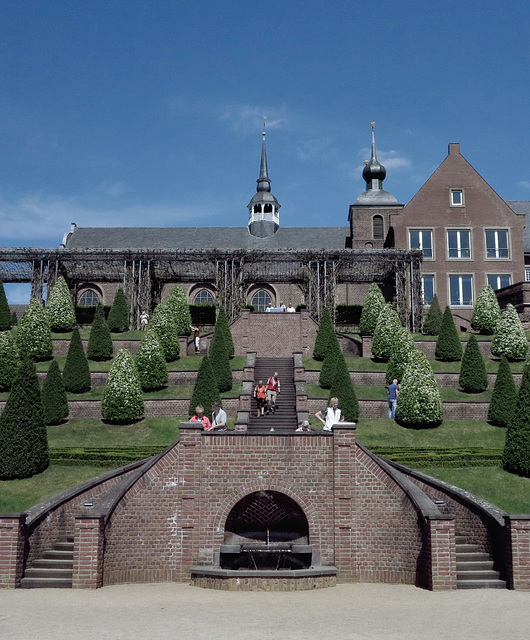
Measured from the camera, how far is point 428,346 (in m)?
37.5

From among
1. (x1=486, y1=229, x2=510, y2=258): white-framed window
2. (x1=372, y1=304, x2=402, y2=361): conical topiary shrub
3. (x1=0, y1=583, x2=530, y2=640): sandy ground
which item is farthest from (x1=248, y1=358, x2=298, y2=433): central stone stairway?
(x1=486, y1=229, x2=510, y2=258): white-framed window

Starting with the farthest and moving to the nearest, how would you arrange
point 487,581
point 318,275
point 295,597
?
point 318,275, point 487,581, point 295,597

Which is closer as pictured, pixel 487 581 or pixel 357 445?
pixel 487 581

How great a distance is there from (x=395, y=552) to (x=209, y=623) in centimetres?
581

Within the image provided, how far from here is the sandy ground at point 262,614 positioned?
10.6 metres

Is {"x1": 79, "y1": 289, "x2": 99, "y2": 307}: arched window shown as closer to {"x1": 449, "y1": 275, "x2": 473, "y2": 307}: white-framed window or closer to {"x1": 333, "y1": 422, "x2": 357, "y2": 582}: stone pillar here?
{"x1": 449, "y1": 275, "x2": 473, "y2": 307}: white-framed window

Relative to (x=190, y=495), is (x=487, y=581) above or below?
below

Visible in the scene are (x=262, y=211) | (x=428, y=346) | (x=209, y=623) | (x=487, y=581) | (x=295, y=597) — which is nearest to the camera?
(x=209, y=623)

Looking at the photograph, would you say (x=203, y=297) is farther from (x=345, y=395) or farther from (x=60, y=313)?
(x=345, y=395)

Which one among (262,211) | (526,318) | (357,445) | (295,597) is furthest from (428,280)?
(295,597)

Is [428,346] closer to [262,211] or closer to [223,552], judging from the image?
[223,552]

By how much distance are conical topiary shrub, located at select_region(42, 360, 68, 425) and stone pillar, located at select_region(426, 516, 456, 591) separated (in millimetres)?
17668

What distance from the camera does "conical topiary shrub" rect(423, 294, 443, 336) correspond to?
4272cm

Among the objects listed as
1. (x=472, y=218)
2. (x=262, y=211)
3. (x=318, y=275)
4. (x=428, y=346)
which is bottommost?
(x=428, y=346)
